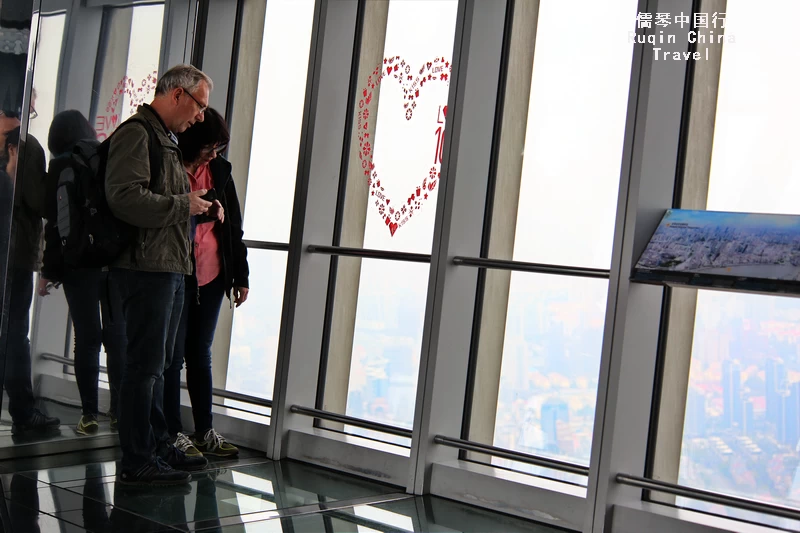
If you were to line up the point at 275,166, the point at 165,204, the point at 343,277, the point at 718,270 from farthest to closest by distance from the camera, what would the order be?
the point at 275,166 → the point at 343,277 → the point at 165,204 → the point at 718,270

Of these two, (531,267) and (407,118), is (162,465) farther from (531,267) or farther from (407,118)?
(407,118)

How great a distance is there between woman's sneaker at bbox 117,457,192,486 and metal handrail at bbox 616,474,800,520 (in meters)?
1.79

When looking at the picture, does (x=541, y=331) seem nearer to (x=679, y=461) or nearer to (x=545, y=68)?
(x=679, y=461)

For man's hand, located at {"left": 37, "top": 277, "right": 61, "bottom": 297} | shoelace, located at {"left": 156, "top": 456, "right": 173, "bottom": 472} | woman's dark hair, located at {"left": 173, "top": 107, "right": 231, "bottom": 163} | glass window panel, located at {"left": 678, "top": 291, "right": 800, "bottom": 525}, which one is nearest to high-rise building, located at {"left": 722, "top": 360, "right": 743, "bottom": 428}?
glass window panel, located at {"left": 678, "top": 291, "right": 800, "bottom": 525}

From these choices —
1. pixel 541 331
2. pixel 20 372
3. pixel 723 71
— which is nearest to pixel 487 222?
pixel 541 331

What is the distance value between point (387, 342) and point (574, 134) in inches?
55.8

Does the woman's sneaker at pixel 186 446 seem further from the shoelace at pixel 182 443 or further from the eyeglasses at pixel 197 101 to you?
the eyeglasses at pixel 197 101

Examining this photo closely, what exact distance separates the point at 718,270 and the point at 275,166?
2770 millimetres

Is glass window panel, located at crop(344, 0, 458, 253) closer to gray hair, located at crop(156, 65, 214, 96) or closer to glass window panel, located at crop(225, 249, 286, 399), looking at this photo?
glass window panel, located at crop(225, 249, 286, 399)

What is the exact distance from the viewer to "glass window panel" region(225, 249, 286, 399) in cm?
492

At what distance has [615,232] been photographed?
3.39 m

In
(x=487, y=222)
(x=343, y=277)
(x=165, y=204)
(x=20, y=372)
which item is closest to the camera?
(x=165, y=204)

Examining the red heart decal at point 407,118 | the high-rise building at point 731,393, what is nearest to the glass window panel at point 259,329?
the red heart decal at point 407,118

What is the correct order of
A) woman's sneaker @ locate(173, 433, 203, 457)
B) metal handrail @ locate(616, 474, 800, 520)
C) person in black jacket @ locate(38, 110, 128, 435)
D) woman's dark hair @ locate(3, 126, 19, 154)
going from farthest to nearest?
woman's sneaker @ locate(173, 433, 203, 457) → person in black jacket @ locate(38, 110, 128, 435) → woman's dark hair @ locate(3, 126, 19, 154) → metal handrail @ locate(616, 474, 800, 520)
